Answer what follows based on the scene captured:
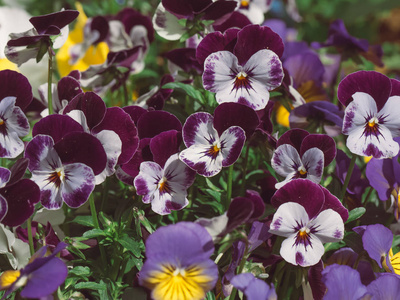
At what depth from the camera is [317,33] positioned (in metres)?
2.21

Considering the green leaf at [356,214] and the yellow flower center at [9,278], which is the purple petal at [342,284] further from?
the yellow flower center at [9,278]

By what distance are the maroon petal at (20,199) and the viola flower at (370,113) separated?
1.31ft

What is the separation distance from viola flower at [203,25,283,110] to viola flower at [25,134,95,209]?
0.62ft

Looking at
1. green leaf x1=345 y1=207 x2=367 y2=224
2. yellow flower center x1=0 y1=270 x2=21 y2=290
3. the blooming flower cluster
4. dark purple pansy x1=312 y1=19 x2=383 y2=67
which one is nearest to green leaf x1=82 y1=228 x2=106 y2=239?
the blooming flower cluster

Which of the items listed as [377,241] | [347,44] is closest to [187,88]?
[377,241]

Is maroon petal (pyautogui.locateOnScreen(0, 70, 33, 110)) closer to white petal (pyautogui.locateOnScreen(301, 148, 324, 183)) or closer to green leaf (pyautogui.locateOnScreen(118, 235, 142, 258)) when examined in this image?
green leaf (pyautogui.locateOnScreen(118, 235, 142, 258))

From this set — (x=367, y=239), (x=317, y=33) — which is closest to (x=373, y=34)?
(x=317, y=33)

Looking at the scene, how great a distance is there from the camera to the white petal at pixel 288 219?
0.67 metres

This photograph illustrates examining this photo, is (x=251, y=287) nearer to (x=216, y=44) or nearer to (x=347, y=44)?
(x=216, y=44)

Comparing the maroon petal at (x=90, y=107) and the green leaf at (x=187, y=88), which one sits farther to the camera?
the green leaf at (x=187, y=88)

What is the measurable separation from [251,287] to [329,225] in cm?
15

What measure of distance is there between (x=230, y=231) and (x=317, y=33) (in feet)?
5.68

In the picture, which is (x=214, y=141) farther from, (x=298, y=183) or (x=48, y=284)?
(x=48, y=284)

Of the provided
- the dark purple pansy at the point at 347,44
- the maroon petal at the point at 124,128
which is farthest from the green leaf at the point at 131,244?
the dark purple pansy at the point at 347,44
